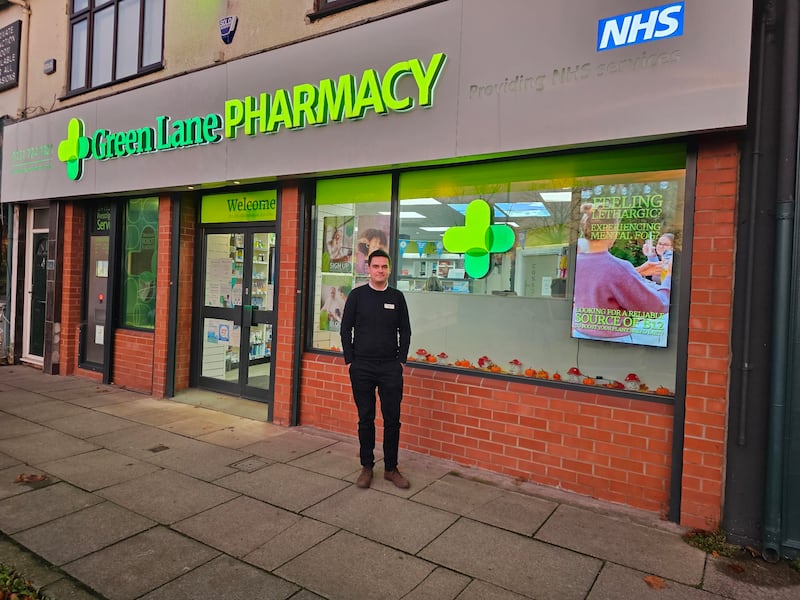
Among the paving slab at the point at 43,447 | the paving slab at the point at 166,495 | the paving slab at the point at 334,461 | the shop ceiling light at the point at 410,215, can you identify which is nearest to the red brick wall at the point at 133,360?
the paving slab at the point at 43,447

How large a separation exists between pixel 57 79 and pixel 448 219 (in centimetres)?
778

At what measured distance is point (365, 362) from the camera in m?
4.49

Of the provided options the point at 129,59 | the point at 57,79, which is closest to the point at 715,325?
the point at 129,59

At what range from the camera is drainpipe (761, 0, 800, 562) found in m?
3.47

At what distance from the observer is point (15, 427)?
5957 millimetres

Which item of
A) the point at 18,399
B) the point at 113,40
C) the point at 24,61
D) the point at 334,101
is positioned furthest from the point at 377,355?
the point at 24,61

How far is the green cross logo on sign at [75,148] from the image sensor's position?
808cm

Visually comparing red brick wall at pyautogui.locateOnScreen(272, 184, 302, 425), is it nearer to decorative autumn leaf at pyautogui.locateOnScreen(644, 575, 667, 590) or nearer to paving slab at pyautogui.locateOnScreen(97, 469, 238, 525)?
paving slab at pyautogui.locateOnScreen(97, 469, 238, 525)

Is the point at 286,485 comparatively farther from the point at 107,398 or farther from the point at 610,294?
the point at 107,398

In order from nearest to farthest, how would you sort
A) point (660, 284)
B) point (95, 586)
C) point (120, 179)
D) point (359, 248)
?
point (95, 586) → point (660, 284) → point (359, 248) → point (120, 179)

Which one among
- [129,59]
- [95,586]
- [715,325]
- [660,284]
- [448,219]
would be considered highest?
[129,59]

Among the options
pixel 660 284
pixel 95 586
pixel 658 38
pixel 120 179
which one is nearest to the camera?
pixel 95 586

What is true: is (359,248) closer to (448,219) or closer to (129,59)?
(448,219)

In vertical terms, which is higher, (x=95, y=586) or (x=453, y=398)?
(x=453, y=398)
